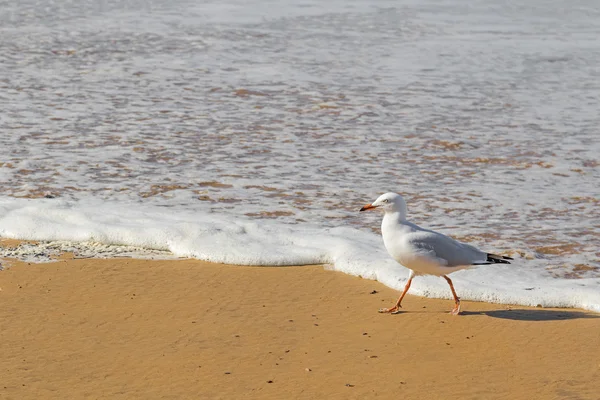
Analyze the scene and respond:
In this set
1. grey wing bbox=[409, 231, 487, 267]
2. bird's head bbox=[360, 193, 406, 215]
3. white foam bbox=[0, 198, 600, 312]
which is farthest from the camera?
white foam bbox=[0, 198, 600, 312]

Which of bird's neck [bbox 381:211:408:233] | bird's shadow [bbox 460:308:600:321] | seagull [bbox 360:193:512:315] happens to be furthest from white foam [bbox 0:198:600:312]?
bird's neck [bbox 381:211:408:233]

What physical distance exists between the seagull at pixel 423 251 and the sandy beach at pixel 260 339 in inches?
10.7

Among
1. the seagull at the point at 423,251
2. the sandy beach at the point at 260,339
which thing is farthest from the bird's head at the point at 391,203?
the sandy beach at the point at 260,339

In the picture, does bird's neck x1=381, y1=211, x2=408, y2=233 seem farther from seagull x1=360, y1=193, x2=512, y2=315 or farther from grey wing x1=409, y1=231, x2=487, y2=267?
grey wing x1=409, y1=231, x2=487, y2=267

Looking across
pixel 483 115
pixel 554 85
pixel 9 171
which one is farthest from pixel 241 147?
pixel 554 85

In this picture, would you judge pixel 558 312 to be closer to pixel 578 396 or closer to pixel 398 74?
pixel 578 396

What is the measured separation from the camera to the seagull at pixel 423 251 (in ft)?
18.9

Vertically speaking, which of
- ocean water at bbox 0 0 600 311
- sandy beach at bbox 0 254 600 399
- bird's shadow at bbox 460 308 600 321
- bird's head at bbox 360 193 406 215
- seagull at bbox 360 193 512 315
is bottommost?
ocean water at bbox 0 0 600 311

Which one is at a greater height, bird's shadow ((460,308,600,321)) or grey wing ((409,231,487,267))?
grey wing ((409,231,487,267))

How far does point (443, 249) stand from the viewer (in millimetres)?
5750

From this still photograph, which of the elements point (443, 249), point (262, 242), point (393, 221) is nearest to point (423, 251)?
point (443, 249)

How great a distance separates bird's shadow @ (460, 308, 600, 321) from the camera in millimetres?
5797

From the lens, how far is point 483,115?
1224 centimetres

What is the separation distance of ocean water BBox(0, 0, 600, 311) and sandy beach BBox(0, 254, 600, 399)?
14.9 inches
